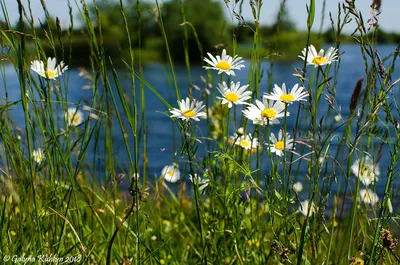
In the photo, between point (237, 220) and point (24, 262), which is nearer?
point (24, 262)

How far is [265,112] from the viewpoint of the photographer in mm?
1125

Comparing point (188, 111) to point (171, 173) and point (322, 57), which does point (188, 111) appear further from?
point (171, 173)

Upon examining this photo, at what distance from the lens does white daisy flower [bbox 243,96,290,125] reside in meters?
1.11

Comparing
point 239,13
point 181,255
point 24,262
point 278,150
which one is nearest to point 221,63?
point 239,13

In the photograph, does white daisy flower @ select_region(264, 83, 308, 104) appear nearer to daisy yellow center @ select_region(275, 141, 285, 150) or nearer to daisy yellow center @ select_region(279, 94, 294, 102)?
daisy yellow center @ select_region(279, 94, 294, 102)

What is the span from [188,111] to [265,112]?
16 cm

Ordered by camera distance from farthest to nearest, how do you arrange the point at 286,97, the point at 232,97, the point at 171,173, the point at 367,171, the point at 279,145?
the point at 171,173 → the point at 367,171 → the point at 279,145 → the point at 232,97 → the point at 286,97

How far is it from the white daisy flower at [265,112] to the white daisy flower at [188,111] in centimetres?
10

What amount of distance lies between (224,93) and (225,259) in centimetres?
60

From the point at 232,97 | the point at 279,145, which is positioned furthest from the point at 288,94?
the point at 279,145

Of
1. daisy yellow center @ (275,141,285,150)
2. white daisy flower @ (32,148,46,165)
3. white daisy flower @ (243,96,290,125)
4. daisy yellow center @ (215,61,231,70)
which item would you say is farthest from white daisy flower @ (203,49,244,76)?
white daisy flower @ (32,148,46,165)

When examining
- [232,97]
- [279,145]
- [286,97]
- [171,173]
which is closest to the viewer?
[286,97]

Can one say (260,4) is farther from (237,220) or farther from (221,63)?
(237,220)

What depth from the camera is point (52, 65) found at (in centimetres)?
147
